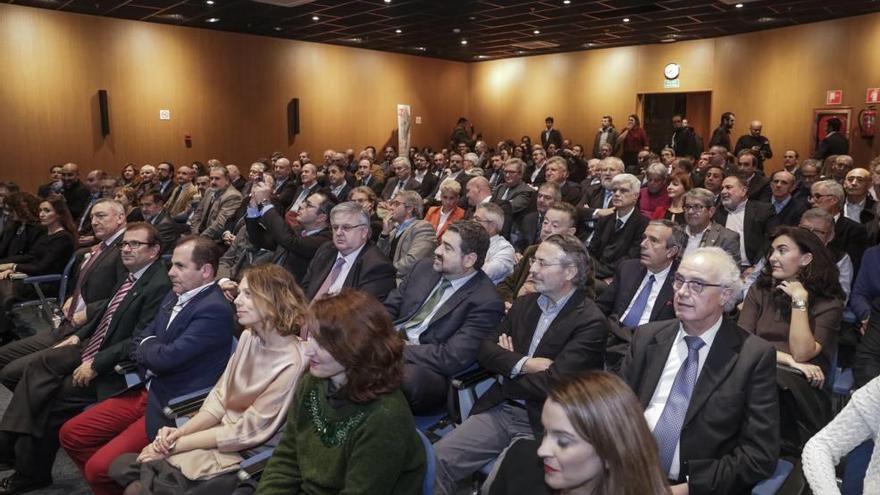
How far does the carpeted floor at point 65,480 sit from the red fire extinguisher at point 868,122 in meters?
12.7

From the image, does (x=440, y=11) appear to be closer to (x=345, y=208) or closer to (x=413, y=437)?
(x=345, y=208)

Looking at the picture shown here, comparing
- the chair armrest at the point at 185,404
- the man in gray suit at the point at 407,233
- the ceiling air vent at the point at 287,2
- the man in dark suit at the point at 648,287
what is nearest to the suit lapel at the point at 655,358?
the man in dark suit at the point at 648,287

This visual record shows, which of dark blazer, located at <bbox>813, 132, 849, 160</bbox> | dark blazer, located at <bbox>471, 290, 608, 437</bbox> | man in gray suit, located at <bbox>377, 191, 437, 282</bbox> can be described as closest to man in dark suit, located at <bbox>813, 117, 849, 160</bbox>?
dark blazer, located at <bbox>813, 132, 849, 160</bbox>

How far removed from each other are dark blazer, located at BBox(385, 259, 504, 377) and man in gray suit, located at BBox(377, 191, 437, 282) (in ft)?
3.57

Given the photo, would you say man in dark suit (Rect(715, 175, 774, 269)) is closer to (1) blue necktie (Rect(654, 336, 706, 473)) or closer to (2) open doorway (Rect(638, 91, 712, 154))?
(1) blue necktie (Rect(654, 336, 706, 473))

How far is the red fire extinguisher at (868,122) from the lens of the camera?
11297mm

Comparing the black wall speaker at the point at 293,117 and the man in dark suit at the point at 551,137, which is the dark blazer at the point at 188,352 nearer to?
the black wall speaker at the point at 293,117

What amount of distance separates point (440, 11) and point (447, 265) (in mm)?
8493

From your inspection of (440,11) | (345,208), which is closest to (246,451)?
(345,208)

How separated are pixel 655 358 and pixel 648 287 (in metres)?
1.32

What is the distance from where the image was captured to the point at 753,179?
22.9ft

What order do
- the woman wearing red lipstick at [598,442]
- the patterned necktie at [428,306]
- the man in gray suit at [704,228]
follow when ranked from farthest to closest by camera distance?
1. the man in gray suit at [704,228]
2. the patterned necktie at [428,306]
3. the woman wearing red lipstick at [598,442]

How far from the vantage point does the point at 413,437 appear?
6.33 feet

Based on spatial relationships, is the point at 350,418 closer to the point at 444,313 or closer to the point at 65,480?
the point at 444,313
